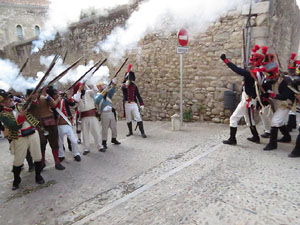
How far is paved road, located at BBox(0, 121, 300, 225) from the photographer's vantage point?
2.47 m

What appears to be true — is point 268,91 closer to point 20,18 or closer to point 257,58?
point 257,58

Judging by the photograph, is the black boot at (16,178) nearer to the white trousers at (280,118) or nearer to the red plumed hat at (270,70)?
the white trousers at (280,118)

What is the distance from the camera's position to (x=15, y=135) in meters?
3.31

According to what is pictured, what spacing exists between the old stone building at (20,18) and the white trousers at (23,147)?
28.7m

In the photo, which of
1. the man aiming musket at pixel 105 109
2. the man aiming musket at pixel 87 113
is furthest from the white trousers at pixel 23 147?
the man aiming musket at pixel 105 109

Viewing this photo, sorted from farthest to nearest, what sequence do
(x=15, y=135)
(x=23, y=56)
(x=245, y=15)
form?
(x=23, y=56) < (x=245, y=15) < (x=15, y=135)

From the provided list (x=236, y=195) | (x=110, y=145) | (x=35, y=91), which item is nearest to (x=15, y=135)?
(x=35, y=91)

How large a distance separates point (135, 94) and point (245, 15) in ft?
11.5

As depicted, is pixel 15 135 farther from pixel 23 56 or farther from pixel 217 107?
pixel 23 56

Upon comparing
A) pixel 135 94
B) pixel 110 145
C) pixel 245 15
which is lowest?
pixel 110 145

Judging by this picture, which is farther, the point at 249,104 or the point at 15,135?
the point at 249,104

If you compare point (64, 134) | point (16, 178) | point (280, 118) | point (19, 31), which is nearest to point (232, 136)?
point (280, 118)

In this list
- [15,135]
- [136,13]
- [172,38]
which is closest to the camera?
[15,135]

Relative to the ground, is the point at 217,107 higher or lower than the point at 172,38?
lower
